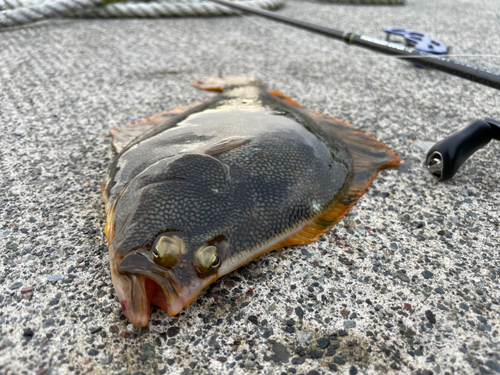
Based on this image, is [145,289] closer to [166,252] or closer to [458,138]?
[166,252]

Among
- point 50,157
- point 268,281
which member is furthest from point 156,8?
point 268,281

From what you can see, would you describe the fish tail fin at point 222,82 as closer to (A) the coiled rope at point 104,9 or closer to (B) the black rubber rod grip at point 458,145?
(B) the black rubber rod grip at point 458,145

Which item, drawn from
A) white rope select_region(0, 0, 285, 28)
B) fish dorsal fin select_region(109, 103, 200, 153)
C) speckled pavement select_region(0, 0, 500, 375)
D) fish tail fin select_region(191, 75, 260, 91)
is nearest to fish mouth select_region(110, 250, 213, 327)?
speckled pavement select_region(0, 0, 500, 375)

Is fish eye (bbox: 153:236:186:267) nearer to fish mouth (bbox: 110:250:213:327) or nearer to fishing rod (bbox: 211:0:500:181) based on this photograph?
fish mouth (bbox: 110:250:213:327)

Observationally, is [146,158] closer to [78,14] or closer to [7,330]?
[7,330]

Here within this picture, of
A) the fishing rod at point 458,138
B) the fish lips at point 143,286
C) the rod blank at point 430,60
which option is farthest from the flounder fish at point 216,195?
the rod blank at point 430,60
